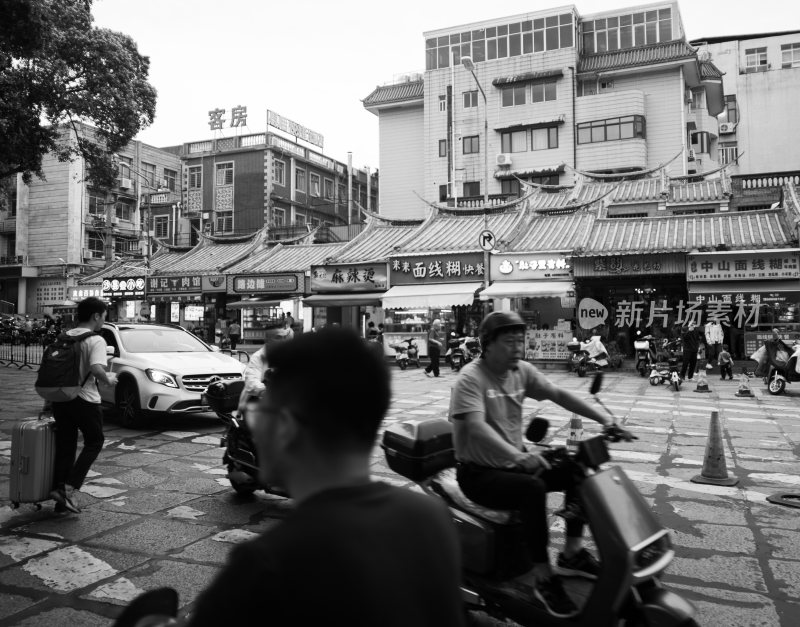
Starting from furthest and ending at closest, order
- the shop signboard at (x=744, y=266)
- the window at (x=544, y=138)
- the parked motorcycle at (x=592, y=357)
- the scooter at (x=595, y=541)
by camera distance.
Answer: the window at (x=544, y=138), the shop signboard at (x=744, y=266), the parked motorcycle at (x=592, y=357), the scooter at (x=595, y=541)

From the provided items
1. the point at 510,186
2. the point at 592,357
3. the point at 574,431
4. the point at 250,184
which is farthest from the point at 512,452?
the point at 250,184

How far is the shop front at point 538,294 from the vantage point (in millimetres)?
19312

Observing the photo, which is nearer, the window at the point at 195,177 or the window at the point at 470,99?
the window at the point at 470,99

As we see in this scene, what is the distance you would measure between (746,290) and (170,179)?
39513 mm

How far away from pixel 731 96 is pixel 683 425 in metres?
40.4

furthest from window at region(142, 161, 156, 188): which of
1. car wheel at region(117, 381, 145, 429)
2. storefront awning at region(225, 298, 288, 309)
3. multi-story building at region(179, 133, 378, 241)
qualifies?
car wheel at region(117, 381, 145, 429)

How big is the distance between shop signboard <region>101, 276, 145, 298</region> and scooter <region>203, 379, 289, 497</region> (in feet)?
88.8

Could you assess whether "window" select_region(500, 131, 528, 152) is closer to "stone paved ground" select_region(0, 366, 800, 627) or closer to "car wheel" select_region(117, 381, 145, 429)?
"stone paved ground" select_region(0, 366, 800, 627)

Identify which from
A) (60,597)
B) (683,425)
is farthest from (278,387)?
(683,425)

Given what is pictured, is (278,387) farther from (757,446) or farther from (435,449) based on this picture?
(757,446)

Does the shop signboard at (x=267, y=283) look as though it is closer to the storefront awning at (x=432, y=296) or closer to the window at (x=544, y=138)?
the storefront awning at (x=432, y=296)

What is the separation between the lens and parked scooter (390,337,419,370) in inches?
791

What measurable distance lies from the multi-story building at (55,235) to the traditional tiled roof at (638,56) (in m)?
27.0

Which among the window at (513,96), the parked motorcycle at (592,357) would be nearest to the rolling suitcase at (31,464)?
the parked motorcycle at (592,357)
